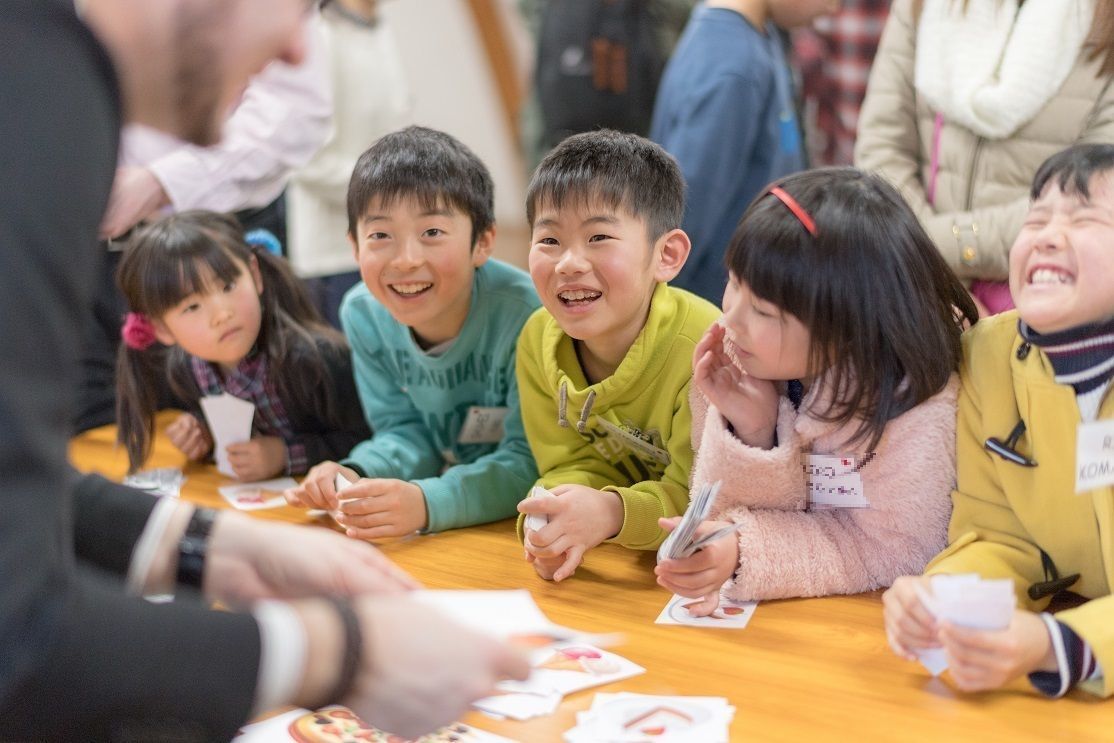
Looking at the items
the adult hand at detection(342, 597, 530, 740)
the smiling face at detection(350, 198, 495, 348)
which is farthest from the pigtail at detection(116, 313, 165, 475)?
the adult hand at detection(342, 597, 530, 740)

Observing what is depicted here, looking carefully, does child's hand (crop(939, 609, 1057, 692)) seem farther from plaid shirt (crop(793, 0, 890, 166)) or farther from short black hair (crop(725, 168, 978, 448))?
plaid shirt (crop(793, 0, 890, 166))

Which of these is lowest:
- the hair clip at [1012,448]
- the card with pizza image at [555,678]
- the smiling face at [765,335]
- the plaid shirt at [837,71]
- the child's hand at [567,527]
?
the card with pizza image at [555,678]

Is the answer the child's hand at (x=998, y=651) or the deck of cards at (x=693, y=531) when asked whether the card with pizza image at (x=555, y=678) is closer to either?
the deck of cards at (x=693, y=531)

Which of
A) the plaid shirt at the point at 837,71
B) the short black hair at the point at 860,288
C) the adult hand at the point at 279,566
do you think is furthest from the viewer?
the plaid shirt at the point at 837,71

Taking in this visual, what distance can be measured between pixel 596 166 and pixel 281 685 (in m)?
1.19

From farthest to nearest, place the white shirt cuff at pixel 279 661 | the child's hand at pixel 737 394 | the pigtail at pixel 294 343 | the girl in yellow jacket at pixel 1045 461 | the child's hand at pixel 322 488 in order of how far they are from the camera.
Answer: the pigtail at pixel 294 343 → the child's hand at pixel 322 488 → the child's hand at pixel 737 394 → the girl in yellow jacket at pixel 1045 461 → the white shirt cuff at pixel 279 661

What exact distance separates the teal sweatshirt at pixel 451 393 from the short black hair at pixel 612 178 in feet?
1.03

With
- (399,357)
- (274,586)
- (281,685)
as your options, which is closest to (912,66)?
(399,357)

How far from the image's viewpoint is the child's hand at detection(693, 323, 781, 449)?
5.91ft

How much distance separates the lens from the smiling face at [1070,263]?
1.47 meters

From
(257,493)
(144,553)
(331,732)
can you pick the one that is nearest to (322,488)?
(257,493)

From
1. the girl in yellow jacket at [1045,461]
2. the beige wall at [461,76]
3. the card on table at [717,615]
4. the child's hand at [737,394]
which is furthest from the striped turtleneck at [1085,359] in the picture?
the beige wall at [461,76]

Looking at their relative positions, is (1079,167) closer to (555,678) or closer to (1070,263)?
(1070,263)

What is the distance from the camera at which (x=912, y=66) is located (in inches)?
97.4
